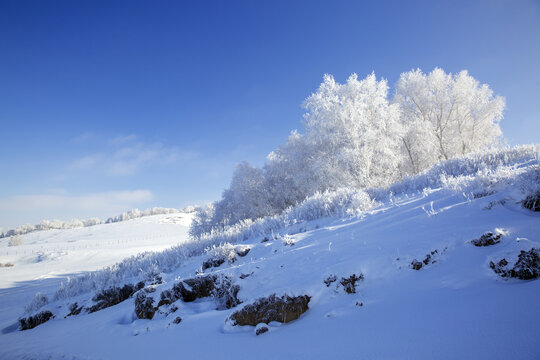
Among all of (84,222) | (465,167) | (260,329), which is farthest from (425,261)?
(84,222)

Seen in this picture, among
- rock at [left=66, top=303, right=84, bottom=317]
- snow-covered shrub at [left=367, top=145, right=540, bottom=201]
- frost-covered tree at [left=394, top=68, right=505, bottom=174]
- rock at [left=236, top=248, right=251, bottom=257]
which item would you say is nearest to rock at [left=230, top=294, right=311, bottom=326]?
rock at [left=236, top=248, right=251, bottom=257]

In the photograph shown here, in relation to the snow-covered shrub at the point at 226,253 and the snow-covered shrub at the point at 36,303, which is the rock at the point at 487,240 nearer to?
the snow-covered shrub at the point at 226,253

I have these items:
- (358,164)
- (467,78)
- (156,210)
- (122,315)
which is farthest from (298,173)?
(156,210)

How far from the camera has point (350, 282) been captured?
2.98 m

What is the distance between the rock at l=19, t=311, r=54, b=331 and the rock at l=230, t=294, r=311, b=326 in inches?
258

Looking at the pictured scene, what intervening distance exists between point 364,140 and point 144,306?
589 inches

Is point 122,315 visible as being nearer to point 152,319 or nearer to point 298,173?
point 152,319

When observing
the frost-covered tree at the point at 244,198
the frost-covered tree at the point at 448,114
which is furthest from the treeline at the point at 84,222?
the frost-covered tree at the point at 448,114

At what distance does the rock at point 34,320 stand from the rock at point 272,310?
655cm

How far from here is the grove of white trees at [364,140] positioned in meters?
15.8

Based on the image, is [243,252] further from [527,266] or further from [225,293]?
[527,266]

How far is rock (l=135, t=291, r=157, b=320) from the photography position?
4.35m

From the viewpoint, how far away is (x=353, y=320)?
93.5 inches

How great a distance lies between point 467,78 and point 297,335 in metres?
29.9
